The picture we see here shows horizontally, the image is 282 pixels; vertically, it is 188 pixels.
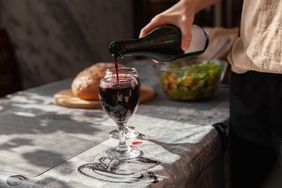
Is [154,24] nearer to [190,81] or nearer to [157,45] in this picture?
[157,45]

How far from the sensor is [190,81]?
4.78ft

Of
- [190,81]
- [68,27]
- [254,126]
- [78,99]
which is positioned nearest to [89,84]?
[78,99]

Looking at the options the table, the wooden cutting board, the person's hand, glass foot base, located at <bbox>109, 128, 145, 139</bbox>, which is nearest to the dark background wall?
the wooden cutting board

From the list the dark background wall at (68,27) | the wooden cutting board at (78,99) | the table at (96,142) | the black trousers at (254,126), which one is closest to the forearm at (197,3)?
the black trousers at (254,126)

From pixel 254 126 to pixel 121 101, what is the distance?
33 centimetres

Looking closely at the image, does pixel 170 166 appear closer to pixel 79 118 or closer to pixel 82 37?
pixel 79 118

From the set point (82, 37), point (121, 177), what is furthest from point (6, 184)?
point (82, 37)

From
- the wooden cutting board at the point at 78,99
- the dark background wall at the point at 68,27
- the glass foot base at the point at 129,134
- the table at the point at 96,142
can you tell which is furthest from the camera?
the dark background wall at the point at 68,27

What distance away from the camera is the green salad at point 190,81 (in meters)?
1.46

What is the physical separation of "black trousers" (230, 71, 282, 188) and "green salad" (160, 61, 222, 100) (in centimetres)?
31

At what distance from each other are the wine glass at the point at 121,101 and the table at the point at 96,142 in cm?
5

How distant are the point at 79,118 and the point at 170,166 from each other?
468mm

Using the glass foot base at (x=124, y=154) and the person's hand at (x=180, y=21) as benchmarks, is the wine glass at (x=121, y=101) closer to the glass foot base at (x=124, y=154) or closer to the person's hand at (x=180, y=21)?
the glass foot base at (x=124, y=154)

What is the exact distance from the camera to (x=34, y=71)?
10.6 ft
